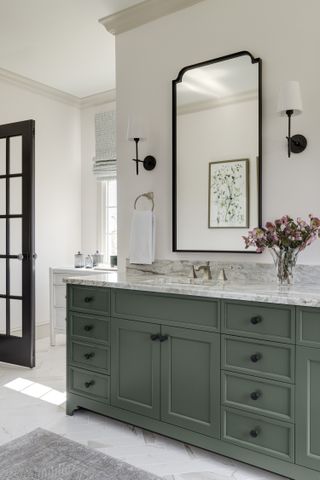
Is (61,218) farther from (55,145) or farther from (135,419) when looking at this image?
(135,419)

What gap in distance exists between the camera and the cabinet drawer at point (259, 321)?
5.85ft

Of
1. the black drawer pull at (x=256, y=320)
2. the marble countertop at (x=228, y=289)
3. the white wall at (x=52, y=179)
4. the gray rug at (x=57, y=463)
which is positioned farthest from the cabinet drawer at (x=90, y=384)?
the white wall at (x=52, y=179)

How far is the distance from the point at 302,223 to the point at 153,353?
106 centimetres

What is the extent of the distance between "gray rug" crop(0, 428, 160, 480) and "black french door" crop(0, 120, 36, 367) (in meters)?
1.38

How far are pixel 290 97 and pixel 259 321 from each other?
3.98 ft

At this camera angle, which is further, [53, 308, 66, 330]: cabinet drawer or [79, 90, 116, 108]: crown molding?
[79, 90, 116, 108]: crown molding

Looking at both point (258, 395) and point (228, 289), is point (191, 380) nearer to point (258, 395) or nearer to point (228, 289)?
point (258, 395)

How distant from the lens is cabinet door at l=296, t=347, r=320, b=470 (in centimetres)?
172

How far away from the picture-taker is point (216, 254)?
8.53 feet

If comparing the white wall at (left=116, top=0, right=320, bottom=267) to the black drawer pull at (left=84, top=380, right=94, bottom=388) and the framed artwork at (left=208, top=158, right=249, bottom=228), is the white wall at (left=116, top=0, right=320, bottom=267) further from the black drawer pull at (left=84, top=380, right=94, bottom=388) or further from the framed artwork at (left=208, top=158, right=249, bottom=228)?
the black drawer pull at (left=84, top=380, right=94, bottom=388)

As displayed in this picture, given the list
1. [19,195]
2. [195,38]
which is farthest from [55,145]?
[195,38]

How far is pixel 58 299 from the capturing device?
4066 mm

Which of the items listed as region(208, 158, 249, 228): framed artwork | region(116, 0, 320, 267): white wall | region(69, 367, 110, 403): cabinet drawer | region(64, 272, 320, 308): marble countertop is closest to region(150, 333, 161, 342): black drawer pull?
region(64, 272, 320, 308): marble countertop

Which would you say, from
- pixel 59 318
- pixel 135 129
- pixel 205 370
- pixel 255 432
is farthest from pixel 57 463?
pixel 59 318
